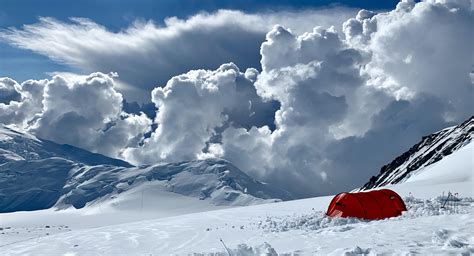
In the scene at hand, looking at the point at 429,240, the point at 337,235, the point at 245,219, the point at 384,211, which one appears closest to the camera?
the point at 429,240

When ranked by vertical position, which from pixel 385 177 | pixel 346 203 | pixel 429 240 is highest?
Answer: pixel 385 177

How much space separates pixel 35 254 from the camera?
21.7m

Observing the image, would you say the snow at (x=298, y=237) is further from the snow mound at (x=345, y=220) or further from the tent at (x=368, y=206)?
the tent at (x=368, y=206)

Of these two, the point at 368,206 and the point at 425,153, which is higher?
the point at 425,153

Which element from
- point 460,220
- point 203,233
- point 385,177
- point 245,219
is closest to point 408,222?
point 460,220

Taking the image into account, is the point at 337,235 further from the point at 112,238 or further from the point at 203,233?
the point at 112,238

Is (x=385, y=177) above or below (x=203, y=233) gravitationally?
above

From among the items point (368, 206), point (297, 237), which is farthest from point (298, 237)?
point (368, 206)

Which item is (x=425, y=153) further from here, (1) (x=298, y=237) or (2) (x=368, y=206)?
(1) (x=298, y=237)

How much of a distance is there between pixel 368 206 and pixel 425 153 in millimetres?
109689

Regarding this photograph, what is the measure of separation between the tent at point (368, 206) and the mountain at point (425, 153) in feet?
262

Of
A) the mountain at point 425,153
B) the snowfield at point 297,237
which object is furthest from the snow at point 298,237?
the mountain at point 425,153

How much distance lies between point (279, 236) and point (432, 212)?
7.21 m

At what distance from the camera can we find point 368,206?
938 inches
